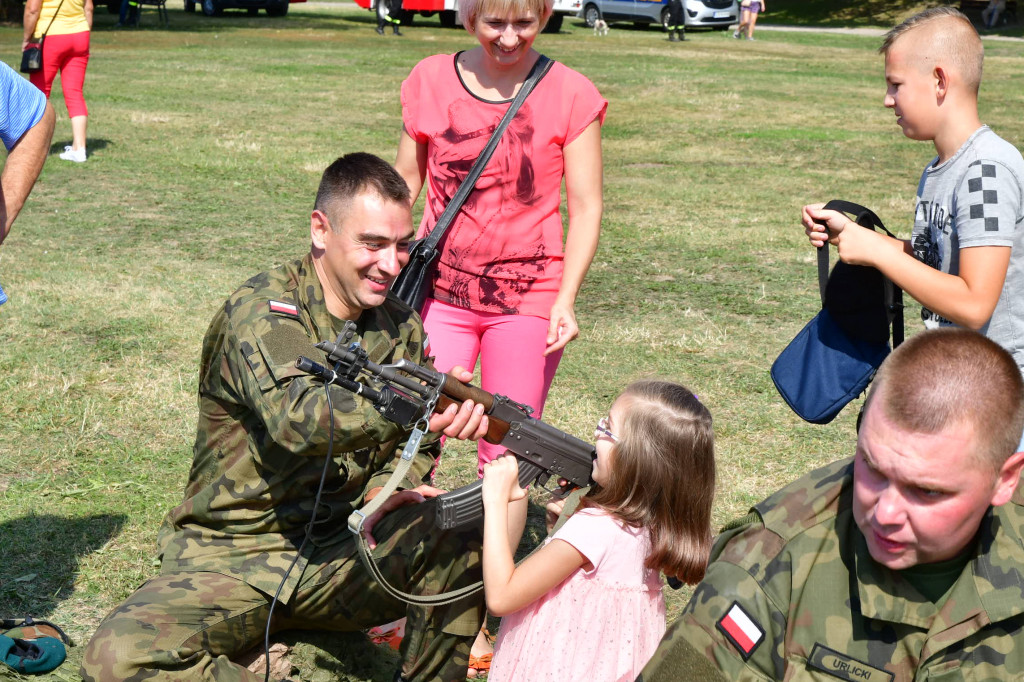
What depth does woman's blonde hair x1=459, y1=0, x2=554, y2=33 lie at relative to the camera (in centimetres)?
409

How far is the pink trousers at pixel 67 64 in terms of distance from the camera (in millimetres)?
12156

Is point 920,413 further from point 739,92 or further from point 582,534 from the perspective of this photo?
point 739,92

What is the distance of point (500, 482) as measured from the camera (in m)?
3.50

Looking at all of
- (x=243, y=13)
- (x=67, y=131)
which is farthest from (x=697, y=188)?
(x=243, y=13)

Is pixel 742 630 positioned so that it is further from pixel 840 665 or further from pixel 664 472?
pixel 664 472

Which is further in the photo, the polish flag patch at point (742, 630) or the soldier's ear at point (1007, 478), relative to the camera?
the polish flag patch at point (742, 630)

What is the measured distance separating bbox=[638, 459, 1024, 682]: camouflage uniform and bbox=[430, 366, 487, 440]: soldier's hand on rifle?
1183 mm

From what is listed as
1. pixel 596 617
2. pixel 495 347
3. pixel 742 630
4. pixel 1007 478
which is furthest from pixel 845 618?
pixel 495 347

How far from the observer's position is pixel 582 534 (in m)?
3.33

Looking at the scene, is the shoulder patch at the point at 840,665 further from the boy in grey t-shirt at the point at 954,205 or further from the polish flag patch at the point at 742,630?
the boy in grey t-shirt at the point at 954,205

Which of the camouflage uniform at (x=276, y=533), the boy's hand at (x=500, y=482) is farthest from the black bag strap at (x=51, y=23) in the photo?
the boy's hand at (x=500, y=482)

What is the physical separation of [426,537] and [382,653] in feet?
2.43

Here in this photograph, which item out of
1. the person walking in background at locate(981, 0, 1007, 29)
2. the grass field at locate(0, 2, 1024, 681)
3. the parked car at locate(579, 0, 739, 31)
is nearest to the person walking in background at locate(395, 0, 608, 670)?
the grass field at locate(0, 2, 1024, 681)

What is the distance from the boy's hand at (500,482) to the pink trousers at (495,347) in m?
0.85
